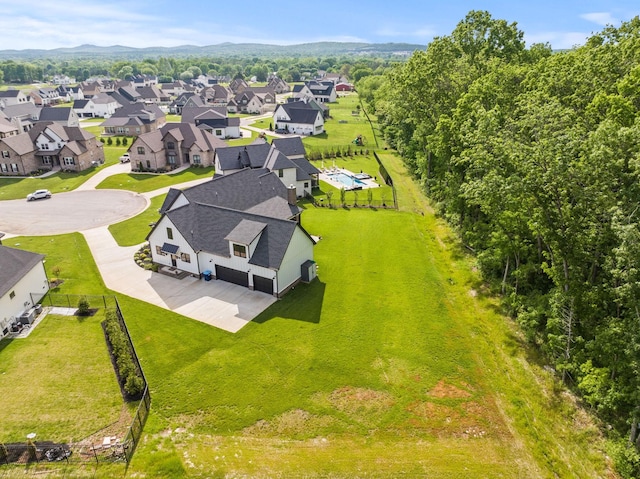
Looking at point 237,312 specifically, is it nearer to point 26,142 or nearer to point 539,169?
point 539,169

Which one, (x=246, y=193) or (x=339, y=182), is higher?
(x=246, y=193)

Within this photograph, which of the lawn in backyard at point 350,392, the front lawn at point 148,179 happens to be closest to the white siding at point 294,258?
the lawn in backyard at point 350,392

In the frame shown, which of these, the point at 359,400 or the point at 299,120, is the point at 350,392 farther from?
the point at 299,120

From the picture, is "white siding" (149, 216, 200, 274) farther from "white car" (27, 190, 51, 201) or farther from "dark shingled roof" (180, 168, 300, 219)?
"white car" (27, 190, 51, 201)

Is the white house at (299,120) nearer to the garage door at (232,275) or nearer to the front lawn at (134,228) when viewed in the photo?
the front lawn at (134,228)

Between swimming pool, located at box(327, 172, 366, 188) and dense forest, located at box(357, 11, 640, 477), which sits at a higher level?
dense forest, located at box(357, 11, 640, 477)

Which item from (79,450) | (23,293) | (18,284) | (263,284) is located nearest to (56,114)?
(23,293)

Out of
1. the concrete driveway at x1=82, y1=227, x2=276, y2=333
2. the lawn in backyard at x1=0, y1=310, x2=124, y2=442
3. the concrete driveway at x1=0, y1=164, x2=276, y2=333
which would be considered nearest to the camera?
the lawn in backyard at x1=0, y1=310, x2=124, y2=442

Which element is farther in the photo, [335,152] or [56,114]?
[56,114]

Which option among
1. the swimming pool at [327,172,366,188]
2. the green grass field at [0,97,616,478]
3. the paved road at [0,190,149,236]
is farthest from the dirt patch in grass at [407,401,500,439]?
the swimming pool at [327,172,366,188]
